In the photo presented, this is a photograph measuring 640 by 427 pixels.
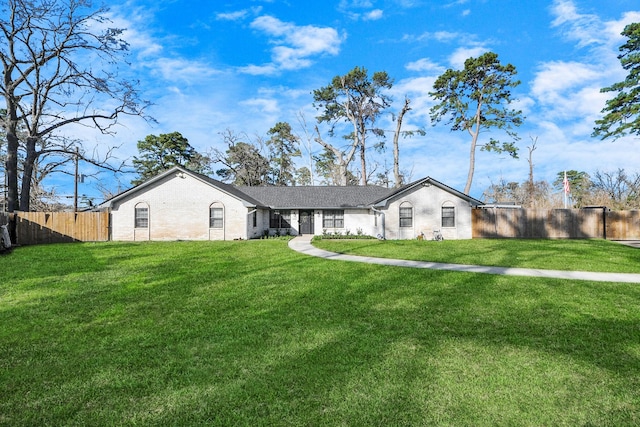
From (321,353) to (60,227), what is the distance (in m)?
22.6

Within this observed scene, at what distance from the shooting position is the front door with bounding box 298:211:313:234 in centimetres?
2450

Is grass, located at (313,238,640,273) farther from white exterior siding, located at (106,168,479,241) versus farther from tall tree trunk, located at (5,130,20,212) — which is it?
tall tree trunk, located at (5,130,20,212)

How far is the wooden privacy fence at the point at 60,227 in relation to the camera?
62.4ft

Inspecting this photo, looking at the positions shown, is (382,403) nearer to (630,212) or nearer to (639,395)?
(639,395)

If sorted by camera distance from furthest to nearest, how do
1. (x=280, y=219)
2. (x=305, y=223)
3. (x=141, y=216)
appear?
(x=280, y=219)
(x=305, y=223)
(x=141, y=216)

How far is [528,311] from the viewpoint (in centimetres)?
588

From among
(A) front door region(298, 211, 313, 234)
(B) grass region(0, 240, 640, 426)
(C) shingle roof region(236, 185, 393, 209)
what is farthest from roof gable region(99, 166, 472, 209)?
(B) grass region(0, 240, 640, 426)

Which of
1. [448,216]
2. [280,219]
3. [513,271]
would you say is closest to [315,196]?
[280,219]

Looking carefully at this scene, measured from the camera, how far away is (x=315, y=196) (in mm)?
25625

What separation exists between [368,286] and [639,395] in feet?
16.4

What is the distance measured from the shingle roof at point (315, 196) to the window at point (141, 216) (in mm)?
7721

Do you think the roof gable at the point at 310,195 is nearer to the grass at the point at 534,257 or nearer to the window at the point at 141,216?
the window at the point at 141,216

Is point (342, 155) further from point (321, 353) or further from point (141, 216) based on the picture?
point (321, 353)

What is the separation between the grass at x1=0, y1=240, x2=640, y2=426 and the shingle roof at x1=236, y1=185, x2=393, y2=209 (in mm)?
15938
